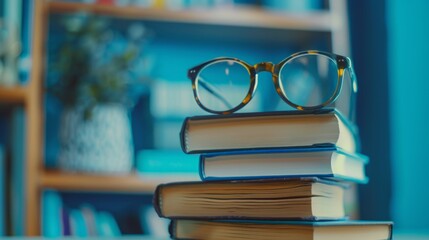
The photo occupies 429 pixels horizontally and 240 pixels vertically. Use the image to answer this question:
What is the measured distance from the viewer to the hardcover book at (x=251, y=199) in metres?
0.59

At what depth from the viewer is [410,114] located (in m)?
1.79

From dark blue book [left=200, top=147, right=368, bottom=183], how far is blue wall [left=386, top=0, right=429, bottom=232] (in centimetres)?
119

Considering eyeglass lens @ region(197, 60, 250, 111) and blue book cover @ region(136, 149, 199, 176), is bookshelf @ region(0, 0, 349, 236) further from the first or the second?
eyeglass lens @ region(197, 60, 250, 111)

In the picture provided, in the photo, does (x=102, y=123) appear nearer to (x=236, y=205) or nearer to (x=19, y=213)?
(x=19, y=213)

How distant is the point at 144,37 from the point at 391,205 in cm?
88

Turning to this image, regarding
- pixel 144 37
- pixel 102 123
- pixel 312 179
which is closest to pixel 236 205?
pixel 312 179

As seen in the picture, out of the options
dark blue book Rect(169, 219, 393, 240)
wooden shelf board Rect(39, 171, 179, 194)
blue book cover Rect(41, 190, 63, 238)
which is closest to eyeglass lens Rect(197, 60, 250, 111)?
dark blue book Rect(169, 219, 393, 240)

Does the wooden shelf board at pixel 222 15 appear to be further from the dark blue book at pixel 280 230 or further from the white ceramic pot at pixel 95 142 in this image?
the dark blue book at pixel 280 230

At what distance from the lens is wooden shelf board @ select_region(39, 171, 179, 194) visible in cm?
171

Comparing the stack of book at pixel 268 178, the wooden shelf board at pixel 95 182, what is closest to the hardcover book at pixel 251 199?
the stack of book at pixel 268 178

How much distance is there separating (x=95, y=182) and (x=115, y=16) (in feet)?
1.56

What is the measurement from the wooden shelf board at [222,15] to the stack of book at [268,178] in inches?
49.1

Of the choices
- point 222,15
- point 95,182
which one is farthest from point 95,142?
point 222,15

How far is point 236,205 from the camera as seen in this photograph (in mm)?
624
